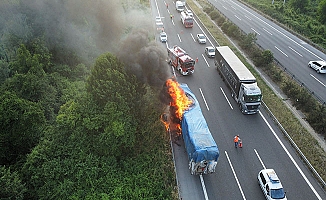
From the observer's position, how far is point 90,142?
19.2 metres

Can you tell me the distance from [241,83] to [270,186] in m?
11.0

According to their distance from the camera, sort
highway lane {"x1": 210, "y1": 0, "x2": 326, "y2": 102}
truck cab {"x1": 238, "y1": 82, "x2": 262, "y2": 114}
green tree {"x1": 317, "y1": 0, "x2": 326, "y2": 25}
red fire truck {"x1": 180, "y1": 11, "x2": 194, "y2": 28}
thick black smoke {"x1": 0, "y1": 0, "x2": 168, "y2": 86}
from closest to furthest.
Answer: thick black smoke {"x1": 0, "y1": 0, "x2": 168, "y2": 86} < truck cab {"x1": 238, "y1": 82, "x2": 262, "y2": 114} < highway lane {"x1": 210, "y1": 0, "x2": 326, "y2": 102} < red fire truck {"x1": 180, "y1": 11, "x2": 194, "y2": 28} < green tree {"x1": 317, "y1": 0, "x2": 326, "y2": 25}

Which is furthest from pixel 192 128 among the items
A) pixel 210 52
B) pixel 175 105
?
pixel 210 52

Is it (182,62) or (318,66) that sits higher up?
(182,62)

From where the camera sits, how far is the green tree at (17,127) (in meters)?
18.4

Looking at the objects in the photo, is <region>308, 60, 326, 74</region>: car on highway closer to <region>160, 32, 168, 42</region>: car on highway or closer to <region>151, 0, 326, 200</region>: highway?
<region>151, 0, 326, 200</region>: highway

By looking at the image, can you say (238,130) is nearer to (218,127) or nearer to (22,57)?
(218,127)

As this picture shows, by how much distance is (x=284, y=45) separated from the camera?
41062mm

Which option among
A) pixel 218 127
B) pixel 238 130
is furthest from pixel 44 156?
pixel 238 130

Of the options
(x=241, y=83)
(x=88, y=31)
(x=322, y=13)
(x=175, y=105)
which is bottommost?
(x=322, y=13)

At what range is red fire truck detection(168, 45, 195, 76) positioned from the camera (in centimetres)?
3103

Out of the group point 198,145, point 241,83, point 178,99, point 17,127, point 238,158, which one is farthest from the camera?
point 241,83

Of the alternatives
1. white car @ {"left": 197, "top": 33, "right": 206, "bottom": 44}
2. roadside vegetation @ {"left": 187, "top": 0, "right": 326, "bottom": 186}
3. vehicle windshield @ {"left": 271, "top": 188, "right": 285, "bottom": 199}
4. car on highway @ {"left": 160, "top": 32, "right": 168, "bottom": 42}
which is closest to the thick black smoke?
car on highway @ {"left": 160, "top": 32, "right": 168, "bottom": 42}

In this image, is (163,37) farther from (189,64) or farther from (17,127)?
(17,127)
